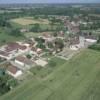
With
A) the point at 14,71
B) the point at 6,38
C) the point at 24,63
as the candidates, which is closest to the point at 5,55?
the point at 24,63

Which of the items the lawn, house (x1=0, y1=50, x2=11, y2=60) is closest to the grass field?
house (x1=0, y1=50, x2=11, y2=60)

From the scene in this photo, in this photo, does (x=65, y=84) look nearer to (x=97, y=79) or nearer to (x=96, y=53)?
(x=97, y=79)

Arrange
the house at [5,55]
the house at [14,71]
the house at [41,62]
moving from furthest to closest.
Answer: the house at [5,55]
the house at [41,62]
the house at [14,71]

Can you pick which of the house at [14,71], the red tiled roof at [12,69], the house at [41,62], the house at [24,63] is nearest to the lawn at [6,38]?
the house at [24,63]

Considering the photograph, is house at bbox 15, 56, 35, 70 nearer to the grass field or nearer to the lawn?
the grass field

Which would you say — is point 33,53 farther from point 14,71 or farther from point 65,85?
point 65,85

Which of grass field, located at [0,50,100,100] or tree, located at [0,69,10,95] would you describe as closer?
grass field, located at [0,50,100,100]

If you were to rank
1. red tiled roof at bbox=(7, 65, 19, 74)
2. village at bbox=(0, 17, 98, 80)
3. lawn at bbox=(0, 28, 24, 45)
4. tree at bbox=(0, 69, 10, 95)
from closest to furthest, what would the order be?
tree at bbox=(0, 69, 10, 95) → red tiled roof at bbox=(7, 65, 19, 74) → village at bbox=(0, 17, 98, 80) → lawn at bbox=(0, 28, 24, 45)

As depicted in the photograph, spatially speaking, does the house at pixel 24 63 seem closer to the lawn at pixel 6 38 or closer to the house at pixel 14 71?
the house at pixel 14 71
